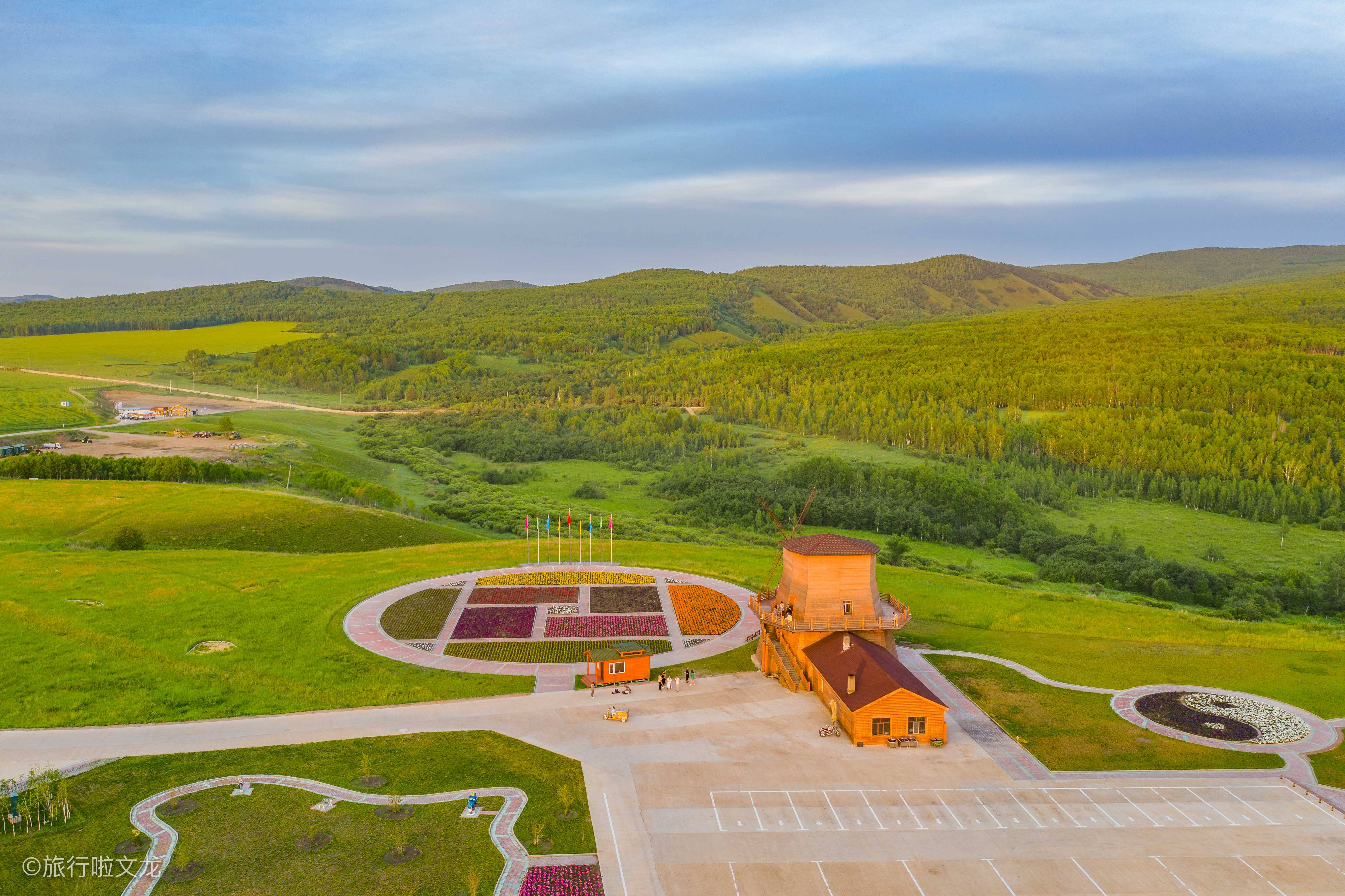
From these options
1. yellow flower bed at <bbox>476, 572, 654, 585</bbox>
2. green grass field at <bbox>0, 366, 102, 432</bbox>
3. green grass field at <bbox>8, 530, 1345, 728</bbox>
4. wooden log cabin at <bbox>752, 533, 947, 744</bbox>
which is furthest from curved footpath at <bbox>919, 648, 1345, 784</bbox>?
green grass field at <bbox>0, 366, 102, 432</bbox>

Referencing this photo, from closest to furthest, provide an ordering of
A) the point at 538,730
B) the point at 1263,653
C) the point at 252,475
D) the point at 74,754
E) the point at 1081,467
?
1. the point at 74,754
2. the point at 538,730
3. the point at 1263,653
4. the point at 252,475
5. the point at 1081,467

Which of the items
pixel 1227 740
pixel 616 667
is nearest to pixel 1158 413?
pixel 1227 740

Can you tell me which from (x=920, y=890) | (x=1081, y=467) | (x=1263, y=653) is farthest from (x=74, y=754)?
(x=1081, y=467)

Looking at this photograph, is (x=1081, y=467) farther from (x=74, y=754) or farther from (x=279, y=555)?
(x=74, y=754)

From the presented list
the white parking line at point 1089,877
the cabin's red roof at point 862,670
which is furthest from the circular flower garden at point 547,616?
the white parking line at point 1089,877

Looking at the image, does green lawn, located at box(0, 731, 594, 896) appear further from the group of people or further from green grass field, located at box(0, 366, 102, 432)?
green grass field, located at box(0, 366, 102, 432)

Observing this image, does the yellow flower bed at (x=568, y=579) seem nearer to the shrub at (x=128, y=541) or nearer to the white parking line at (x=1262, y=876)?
the shrub at (x=128, y=541)
